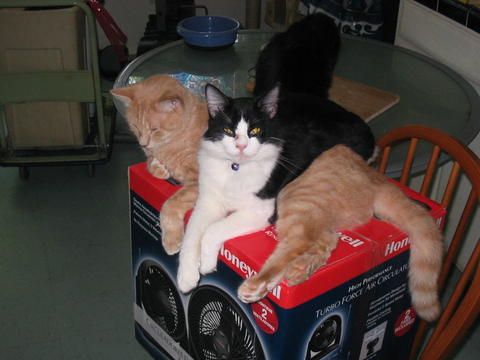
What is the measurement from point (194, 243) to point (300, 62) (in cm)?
93

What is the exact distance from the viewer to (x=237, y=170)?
1210 mm

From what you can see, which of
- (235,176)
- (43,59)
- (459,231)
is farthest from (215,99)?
(43,59)

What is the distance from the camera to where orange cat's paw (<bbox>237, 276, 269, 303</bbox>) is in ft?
3.26

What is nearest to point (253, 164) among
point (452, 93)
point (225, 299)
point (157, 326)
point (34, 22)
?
point (225, 299)

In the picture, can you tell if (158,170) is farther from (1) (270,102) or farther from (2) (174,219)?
(1) (270,102)

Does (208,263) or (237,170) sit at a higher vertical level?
(237,170)

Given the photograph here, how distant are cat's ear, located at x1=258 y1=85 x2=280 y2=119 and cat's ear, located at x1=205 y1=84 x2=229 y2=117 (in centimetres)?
9

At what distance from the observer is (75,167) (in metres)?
2.97

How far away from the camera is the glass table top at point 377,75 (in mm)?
1719

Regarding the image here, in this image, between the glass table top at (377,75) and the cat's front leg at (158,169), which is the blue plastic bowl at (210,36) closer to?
the glass table top at (377,75)

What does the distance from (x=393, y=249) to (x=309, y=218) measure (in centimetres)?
20

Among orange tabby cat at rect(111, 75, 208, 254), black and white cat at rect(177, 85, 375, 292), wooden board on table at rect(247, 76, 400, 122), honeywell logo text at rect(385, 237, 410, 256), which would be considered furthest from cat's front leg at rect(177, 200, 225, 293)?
wooden board on table at rect(247, 76, 400, 122)

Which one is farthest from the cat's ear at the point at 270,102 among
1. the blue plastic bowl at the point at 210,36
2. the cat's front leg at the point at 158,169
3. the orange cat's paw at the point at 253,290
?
the blue plastic bowl at the point at 210,36

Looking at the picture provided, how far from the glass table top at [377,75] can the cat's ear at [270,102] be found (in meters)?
0.52
